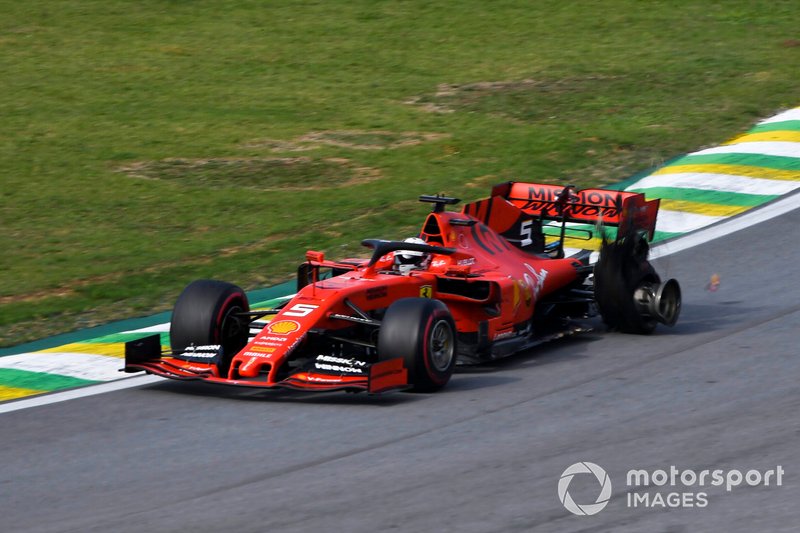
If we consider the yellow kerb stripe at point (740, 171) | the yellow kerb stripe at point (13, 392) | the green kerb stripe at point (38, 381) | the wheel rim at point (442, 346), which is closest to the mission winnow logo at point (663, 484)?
the wheel rim at point (442, 346)

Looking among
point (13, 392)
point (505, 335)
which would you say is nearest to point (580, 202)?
point (505, 335)

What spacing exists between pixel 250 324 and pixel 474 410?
6.50 feet

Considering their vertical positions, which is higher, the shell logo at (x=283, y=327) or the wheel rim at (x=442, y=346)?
the shell logo at (x=283, y=327)

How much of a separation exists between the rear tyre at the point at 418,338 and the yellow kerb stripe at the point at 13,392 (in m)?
2.72

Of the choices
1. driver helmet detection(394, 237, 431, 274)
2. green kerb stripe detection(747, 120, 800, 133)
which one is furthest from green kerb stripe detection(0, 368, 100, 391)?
green kerb stripe detection(747, 120, 800, 133)

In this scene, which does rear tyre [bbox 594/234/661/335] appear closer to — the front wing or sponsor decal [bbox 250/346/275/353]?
the front wing

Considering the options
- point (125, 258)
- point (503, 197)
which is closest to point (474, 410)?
point (503, 197)

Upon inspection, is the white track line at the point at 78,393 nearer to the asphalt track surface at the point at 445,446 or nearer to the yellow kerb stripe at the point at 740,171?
the asphalt track surface at the point at 445,446

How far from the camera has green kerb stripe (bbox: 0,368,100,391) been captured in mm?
9591

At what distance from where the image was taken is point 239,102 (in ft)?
66.2

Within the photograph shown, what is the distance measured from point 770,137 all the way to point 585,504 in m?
11.2

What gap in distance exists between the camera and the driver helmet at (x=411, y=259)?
9.79 m

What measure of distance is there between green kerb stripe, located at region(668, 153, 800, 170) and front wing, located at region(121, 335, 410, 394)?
27.5ft

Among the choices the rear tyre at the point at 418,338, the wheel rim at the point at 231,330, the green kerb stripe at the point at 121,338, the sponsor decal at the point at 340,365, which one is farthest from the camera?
the green kerb stripe at the point at 121,338
